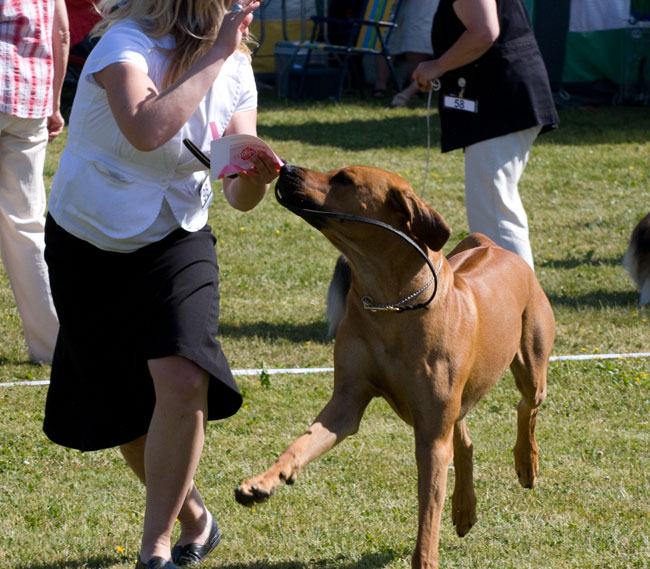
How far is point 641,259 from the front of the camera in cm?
654

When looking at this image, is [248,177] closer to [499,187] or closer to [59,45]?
[499,187]

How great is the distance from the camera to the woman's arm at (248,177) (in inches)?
120

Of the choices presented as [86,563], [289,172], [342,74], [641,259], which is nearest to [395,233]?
[289,172]

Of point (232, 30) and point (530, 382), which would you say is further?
point (530, 382)

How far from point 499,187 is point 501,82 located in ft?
1.71

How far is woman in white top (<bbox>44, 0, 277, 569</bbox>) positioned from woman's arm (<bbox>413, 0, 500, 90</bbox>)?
1.99 metres

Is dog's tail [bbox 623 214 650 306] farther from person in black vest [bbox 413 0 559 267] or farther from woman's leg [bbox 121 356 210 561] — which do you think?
woman's leg [bbox 121 356 210 561]

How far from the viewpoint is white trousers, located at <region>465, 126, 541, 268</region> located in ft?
17.0

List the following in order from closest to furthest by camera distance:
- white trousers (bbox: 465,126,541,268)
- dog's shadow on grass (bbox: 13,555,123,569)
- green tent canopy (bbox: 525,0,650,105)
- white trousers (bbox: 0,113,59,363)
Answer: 1. dog's shadow on grass (bbox: 13,555,123,569)
2. white trousers (bbox: 0,113,59,363)
3. white trousers (bbox: 465,126,541,268)
4. green tent canopy (bbox: 525,0,650,105)

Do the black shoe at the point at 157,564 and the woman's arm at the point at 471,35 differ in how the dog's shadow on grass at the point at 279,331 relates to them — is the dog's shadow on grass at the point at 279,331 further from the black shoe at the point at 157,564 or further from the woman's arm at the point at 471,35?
the black shoe at the point at 157,564

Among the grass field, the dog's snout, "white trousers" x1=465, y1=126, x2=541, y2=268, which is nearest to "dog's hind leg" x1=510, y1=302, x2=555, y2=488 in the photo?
the grass field

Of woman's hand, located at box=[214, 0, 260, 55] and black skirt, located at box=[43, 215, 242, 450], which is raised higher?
woman's hand, located at box=[214, 0, 260, 55]

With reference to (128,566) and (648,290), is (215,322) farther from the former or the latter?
(648,290)

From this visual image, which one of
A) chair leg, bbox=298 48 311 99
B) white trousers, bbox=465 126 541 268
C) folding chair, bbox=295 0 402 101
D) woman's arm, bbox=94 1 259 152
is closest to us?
woman's arm, bbox=94 1 259 152
